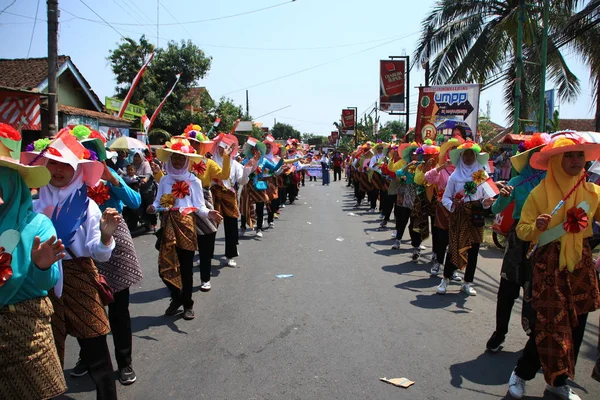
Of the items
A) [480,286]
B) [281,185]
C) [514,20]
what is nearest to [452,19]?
[514,20]

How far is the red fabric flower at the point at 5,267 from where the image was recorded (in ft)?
7.23

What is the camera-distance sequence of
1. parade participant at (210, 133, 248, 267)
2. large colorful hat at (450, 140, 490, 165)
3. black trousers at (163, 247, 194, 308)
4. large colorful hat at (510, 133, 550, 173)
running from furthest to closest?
parade participant at (210, 133, 248, 267) → large colorful hat at (450, 140, 490, 165) → black trousers at (163, 247, 194, 308) → large colorful hat at (510, 133, 550, 173)

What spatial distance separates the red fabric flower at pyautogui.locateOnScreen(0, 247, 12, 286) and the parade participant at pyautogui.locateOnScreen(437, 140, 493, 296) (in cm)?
503

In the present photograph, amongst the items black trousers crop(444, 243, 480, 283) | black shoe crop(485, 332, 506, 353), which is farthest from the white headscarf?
black shoe crop(485, 332, 506, 353)

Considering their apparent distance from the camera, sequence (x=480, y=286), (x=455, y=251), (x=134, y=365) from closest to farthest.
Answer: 1. (x=134, y=365)
2. (x=455, y=251)
3. (x=480, y=286)

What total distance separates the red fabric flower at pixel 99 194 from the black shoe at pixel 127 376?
1376mm

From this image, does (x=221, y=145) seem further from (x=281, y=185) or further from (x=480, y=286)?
(x=281, y=185)

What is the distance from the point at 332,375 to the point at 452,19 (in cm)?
1689

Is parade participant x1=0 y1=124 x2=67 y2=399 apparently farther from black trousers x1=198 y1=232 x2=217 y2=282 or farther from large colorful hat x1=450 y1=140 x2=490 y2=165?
large colorful hat x1=450 y1=140 x2=490 y2=165

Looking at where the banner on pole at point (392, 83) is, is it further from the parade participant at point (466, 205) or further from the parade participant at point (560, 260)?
the parade participant at point (560, 260)

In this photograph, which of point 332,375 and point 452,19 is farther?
point 452,19

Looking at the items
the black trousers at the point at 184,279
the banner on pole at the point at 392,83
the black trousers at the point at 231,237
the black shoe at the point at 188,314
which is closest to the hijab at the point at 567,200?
the black trousers at the point at 184,279

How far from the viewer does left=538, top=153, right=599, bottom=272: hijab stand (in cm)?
348

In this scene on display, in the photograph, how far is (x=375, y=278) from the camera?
7.29m
